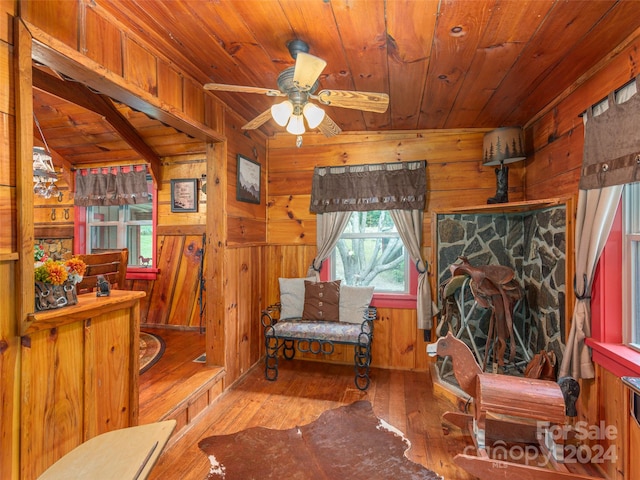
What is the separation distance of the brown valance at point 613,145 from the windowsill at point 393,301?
72.0 inches

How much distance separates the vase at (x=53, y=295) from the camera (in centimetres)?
138

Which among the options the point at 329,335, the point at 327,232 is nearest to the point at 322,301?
the point at 329,335

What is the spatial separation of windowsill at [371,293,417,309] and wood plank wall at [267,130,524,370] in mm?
71

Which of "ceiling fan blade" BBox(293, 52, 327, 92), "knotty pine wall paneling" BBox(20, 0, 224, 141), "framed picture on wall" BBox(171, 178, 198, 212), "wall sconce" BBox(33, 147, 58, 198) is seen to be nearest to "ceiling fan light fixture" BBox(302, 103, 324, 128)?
"ceiling fan blade" BBox(293, 52, 327, 92)

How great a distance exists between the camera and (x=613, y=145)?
1762 mm

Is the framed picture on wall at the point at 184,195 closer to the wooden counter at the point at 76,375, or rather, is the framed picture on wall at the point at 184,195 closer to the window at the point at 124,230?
the window at the point at 124,230

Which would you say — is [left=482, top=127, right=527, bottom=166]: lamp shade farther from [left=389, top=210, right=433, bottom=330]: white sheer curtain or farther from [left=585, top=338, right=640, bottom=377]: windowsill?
[left=585, top=338, right=640, bottom=377]: windowsill

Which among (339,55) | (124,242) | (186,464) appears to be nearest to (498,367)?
(186,464)

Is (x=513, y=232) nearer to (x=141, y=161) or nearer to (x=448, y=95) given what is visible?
(x=448, y=95)

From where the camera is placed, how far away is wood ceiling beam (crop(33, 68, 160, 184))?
2.43 m

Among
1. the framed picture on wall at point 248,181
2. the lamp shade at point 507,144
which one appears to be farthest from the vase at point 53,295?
the lamp shade at point 507,144

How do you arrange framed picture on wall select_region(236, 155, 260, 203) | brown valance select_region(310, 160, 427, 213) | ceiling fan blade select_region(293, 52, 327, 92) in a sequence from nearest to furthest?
1. ceiling fan blade select_region(293, 52, 327, 92)
2. framed picture on wall select_region(236, 155, 260, 203)
3. brown valance select_region(310, 160, 427, 213)

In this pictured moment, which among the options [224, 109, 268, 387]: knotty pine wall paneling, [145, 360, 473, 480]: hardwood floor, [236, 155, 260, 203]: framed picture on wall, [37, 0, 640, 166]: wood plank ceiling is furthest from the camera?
[236, 155, 260, 203]: framed picture on wall

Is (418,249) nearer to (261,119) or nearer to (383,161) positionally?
(383,161)
